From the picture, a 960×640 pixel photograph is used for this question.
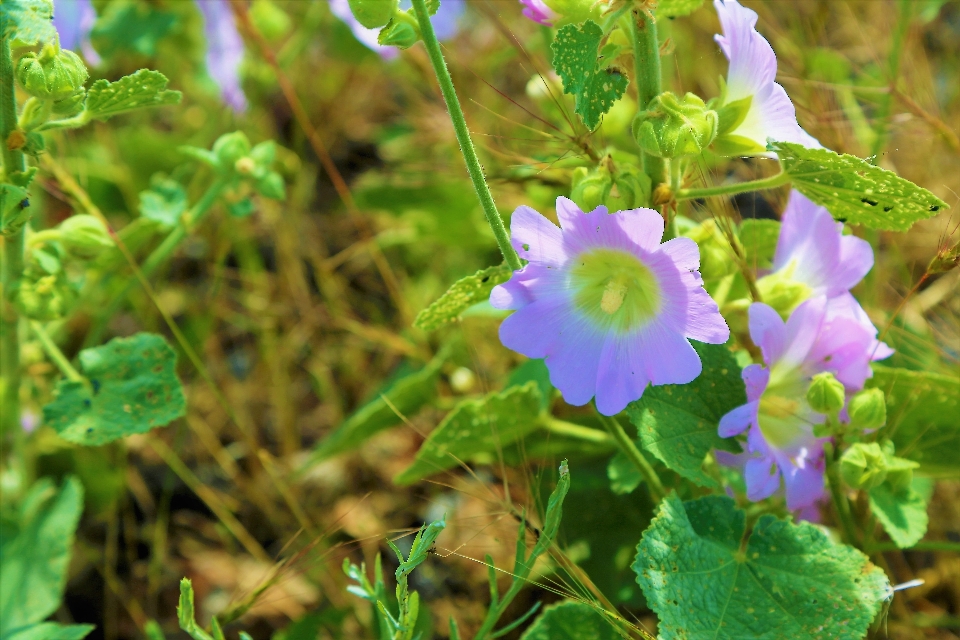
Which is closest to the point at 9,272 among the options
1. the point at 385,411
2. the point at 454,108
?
the point at 385,411

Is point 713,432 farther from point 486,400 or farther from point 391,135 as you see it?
point 391,135

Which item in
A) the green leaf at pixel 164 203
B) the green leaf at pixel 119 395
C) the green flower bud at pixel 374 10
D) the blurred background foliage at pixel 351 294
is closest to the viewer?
the green flower bud at pixel 374 10

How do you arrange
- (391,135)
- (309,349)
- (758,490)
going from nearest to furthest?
(758,490) → (309,349) → (391,135)

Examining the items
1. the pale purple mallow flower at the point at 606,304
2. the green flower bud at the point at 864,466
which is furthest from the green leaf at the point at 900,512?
the pale purple mallow flower at the point at 606,304

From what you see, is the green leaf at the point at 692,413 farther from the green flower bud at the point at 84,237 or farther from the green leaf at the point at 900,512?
the green flower bud at the point at 84,237

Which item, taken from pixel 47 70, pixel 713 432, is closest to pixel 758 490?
pixel 713 432
